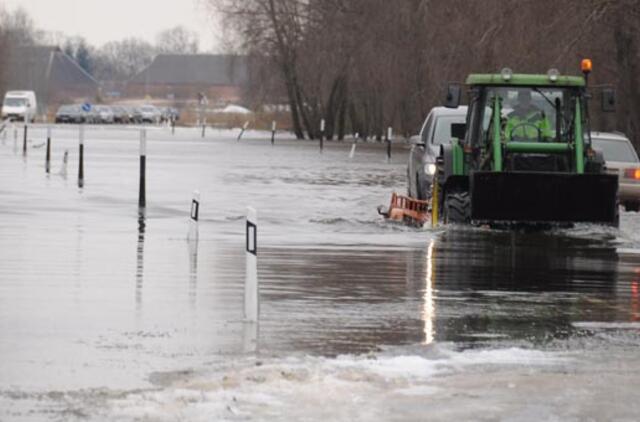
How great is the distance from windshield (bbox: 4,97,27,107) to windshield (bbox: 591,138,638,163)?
89.2m

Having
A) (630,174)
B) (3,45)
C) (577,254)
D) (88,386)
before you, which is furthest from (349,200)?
(3,45)

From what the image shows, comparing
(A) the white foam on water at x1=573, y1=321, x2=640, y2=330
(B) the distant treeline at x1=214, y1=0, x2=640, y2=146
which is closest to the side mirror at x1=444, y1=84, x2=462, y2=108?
(A) the white foam on water at x1=573, y1=321, x2=640, y2=330

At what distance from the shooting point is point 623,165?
1214 inches

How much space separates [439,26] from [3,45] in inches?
3522

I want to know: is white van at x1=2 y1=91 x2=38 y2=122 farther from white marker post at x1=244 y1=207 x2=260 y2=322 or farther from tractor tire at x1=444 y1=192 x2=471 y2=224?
white marker post at x1=244 y1=207 x2=260 y2=322

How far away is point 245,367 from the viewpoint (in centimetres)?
1063

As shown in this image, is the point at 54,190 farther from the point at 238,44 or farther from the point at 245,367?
the point at 238,44

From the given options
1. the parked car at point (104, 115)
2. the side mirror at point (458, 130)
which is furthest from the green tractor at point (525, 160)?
the parked car at point (104, 115)

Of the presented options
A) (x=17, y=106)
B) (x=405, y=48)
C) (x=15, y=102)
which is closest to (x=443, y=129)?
(x=405, y=48)

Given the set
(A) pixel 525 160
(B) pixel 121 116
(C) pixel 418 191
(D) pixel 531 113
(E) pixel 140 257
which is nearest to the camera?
(E) pixel 140 257

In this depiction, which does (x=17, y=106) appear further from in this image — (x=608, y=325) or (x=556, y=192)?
(x=608, y=325)

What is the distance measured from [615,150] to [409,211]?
726cm

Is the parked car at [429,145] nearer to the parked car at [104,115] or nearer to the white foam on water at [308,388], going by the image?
the white foam on water at [308,388]

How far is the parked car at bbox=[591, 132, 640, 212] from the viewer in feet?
101
